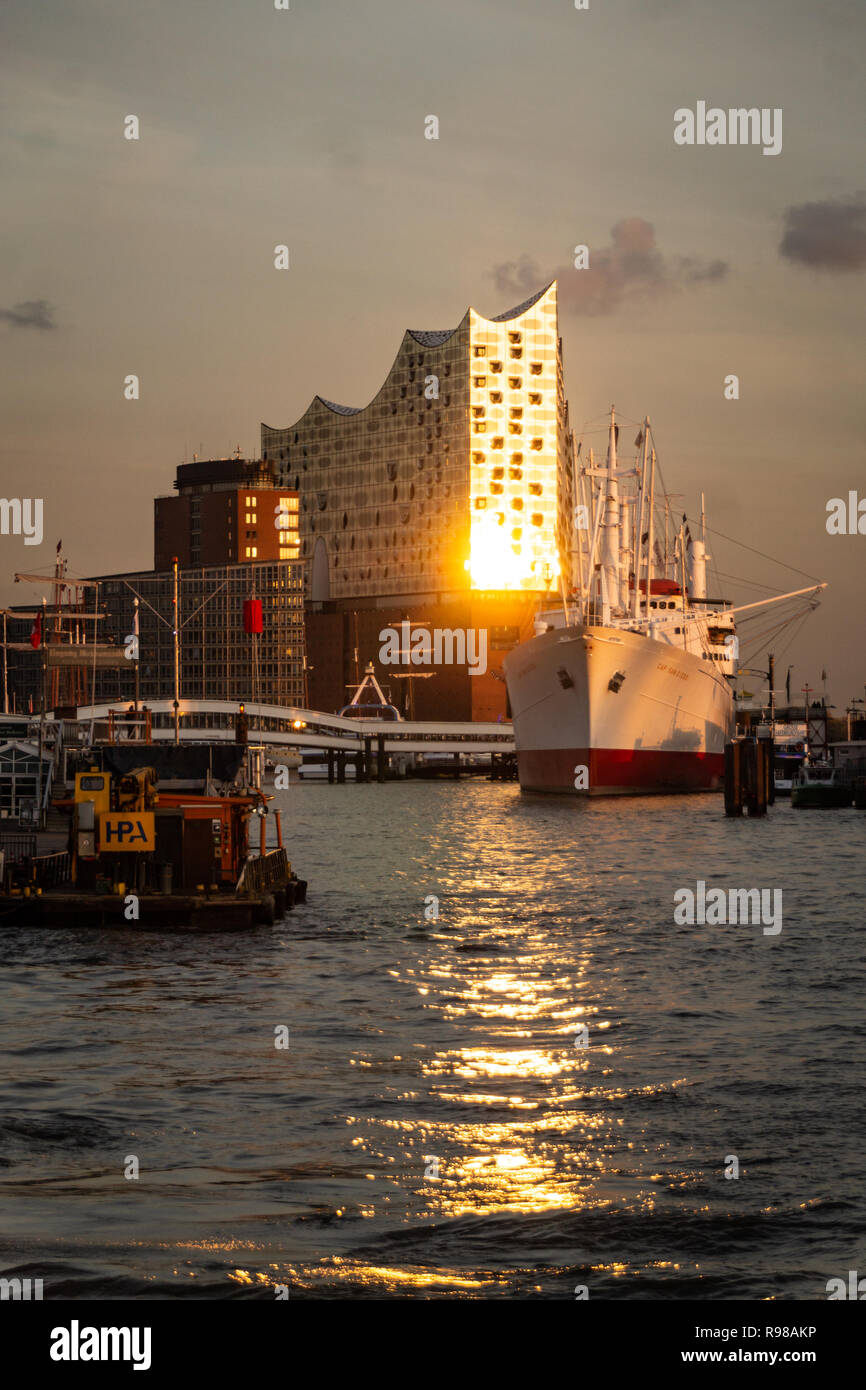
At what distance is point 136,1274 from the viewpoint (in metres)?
12.5

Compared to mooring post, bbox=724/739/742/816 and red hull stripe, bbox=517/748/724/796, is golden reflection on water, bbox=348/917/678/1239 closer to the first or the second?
mooring post, bbox=724/739/742/816

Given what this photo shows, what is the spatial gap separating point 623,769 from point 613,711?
14.9ft

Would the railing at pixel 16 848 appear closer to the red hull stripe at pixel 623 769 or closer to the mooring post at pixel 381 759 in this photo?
the red hull stripe at pixel 623 769

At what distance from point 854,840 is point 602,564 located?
144ft

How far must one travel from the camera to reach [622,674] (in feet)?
310

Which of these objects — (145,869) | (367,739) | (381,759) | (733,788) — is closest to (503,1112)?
(145,869)

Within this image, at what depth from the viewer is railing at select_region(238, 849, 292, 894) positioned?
3769 cm

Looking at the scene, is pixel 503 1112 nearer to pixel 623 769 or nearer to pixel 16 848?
pixel 16 848

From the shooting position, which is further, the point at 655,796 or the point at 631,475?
the point at 631,475

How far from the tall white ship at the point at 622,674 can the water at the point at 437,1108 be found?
55979 millimetres

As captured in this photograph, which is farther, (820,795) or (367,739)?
(367,739)

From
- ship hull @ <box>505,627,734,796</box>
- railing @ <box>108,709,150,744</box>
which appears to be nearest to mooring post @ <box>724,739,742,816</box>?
ship hull @ <box>505,627,734,796</box>
